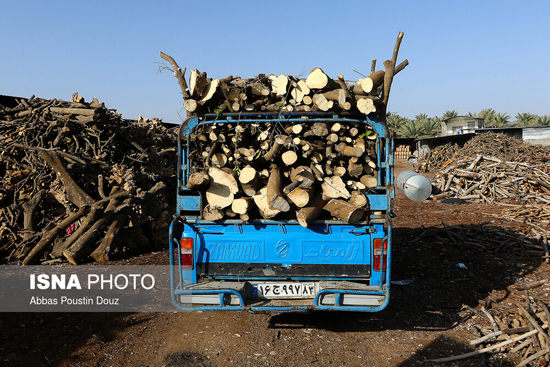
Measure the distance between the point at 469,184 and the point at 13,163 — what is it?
50.8 feet

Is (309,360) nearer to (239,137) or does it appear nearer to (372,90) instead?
(239,137)

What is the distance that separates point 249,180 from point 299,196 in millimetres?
642

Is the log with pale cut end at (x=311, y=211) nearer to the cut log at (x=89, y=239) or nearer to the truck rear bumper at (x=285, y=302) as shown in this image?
the truck rear bumper at (x=285, y=302)

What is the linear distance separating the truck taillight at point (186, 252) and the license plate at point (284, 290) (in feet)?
2.85

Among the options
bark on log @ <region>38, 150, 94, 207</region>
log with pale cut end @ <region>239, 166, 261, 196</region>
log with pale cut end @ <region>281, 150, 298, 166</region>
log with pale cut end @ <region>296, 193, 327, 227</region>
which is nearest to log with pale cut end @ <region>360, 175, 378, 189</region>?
log with pale cut end @ <region>296, 193, 327, 227</region>

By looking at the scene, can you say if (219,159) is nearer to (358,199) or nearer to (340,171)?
(340,171)

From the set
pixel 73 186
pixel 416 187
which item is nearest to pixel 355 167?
pixel 73 186

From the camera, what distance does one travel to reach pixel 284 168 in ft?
16.2

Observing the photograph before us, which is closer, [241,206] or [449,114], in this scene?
[241,206]

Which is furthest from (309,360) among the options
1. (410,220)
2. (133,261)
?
(410,220)

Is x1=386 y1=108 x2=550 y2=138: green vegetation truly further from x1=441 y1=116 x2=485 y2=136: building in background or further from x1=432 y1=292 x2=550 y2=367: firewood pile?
x1=432 y1=292 x2=550 y2=367: firewood pile

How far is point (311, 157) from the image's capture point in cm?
488

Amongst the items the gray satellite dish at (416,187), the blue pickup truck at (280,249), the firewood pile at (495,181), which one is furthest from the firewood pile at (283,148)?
the firewood pile at (495,181)

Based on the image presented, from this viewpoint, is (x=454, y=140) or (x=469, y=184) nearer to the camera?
(x=469, y=184)
